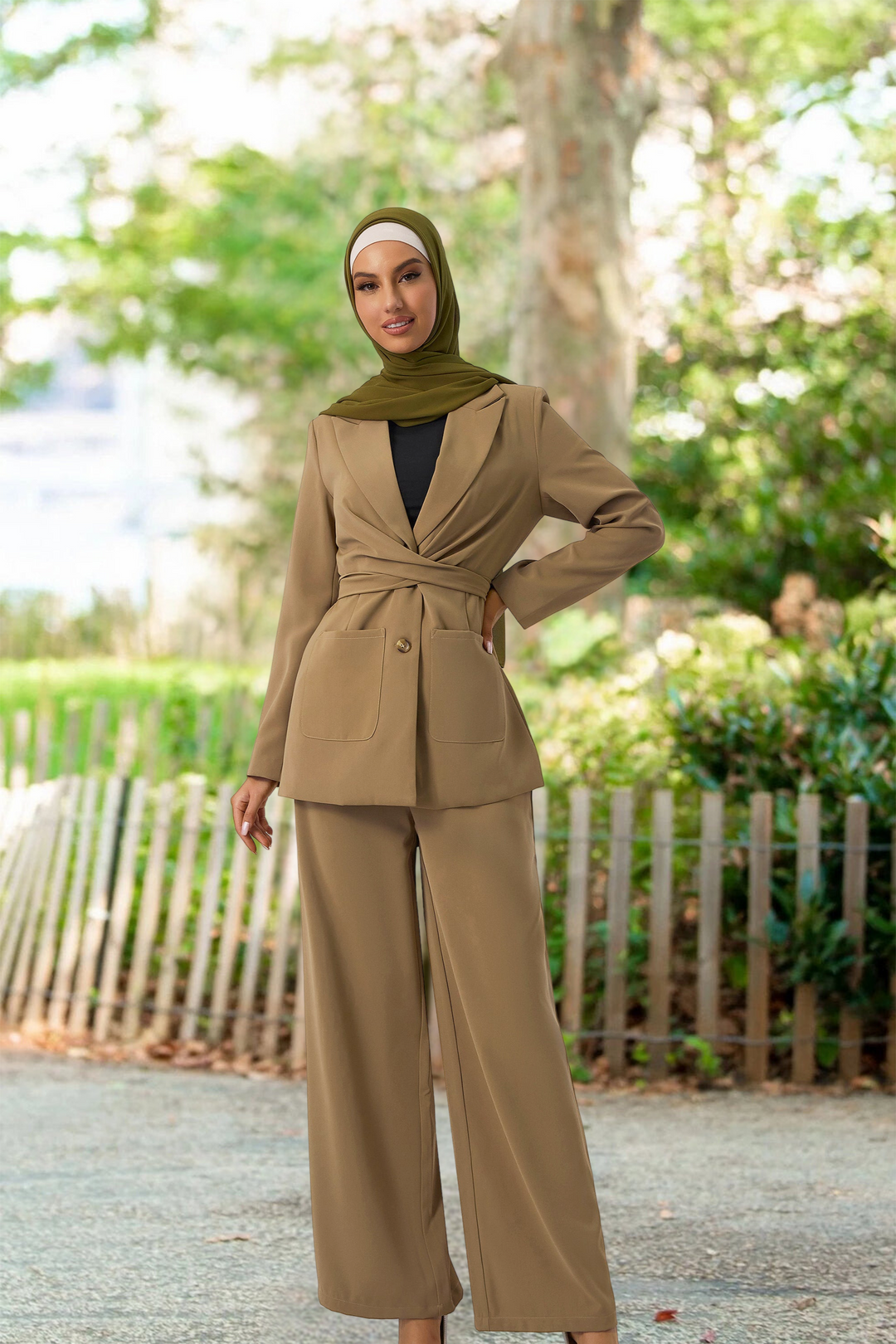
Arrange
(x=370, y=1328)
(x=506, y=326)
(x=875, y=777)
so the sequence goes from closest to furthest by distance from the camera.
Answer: (x=370, y=1328) → (x=875, y=777) → (x=506, y=326)

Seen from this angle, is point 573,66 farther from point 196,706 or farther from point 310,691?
point 310,691

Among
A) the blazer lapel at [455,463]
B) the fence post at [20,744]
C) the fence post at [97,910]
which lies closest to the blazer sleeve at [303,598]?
the blazer lapel at [455,463]

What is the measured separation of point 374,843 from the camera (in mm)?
2453

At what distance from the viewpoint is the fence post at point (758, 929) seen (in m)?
4.85

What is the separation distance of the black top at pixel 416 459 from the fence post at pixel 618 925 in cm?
269

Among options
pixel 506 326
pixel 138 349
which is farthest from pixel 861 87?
pixel 138 349

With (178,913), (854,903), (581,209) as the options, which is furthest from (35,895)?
(581,209)

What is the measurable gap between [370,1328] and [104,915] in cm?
302

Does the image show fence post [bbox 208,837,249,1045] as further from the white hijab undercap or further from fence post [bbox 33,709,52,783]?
the white hijab undercap

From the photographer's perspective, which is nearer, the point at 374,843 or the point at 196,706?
the point at 374,843

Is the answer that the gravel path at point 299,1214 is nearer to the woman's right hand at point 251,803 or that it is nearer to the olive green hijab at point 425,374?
the woman's right hand at point 251,803

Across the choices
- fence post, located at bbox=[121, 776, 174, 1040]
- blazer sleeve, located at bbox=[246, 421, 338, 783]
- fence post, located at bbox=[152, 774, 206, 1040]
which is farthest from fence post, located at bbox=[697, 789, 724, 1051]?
blazer sleeve, located at bbox=[246, 421, 338, 783]

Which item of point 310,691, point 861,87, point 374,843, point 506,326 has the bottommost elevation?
point 374,843

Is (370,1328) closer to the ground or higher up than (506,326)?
closer to the ground
